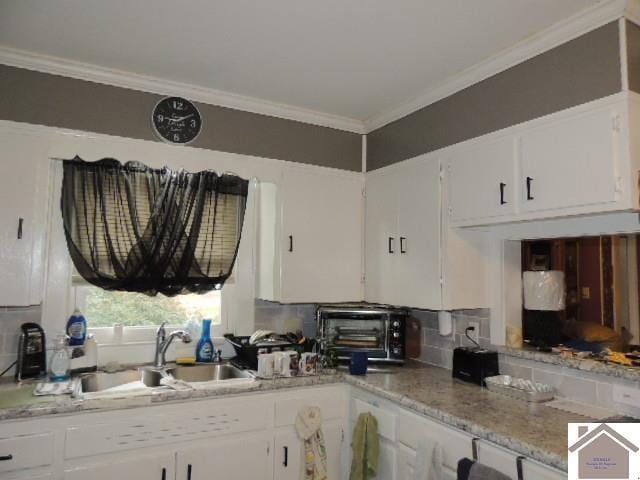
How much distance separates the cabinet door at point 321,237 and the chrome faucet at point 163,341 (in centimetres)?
65

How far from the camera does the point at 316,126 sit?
3.23 metres

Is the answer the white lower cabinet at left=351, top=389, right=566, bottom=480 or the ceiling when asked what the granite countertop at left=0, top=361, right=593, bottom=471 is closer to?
the white lower cabinet at left=351, top=389, right=566, bottom=480

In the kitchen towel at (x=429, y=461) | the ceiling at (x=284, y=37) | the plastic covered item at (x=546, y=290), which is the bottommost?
the kitchen towel at (x=429, y=461)

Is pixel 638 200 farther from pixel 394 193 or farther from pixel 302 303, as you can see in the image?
pixel 302 303

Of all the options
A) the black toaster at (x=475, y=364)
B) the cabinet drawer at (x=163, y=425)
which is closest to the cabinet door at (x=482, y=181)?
the black toaster at (x=475, y=364)

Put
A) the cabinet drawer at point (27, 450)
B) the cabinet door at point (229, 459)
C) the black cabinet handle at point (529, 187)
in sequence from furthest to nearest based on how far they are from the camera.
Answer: the cabinet door at point (229, 459), the black cabinet handle at point (529, 187), the cabinet drawer at point (27, 450)

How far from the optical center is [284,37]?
2.17 meters

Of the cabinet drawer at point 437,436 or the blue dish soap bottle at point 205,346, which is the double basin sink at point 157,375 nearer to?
the blue dish soap bottle at point 205,346

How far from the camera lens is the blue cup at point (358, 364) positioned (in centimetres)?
268

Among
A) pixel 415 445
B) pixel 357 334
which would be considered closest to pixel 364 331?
pixel 357 334

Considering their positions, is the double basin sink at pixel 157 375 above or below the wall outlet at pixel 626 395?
below

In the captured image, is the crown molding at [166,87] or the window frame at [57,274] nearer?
the crown molding at [166,87]

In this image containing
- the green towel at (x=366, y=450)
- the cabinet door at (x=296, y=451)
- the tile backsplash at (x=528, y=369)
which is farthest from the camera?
the cabinet door at (x=296, y=451)

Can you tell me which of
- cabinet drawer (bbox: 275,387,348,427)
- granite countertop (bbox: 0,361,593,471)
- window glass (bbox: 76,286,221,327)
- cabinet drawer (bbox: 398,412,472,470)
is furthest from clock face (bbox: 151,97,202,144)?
cabinet drawer (bbox: 398,412,472,470)
